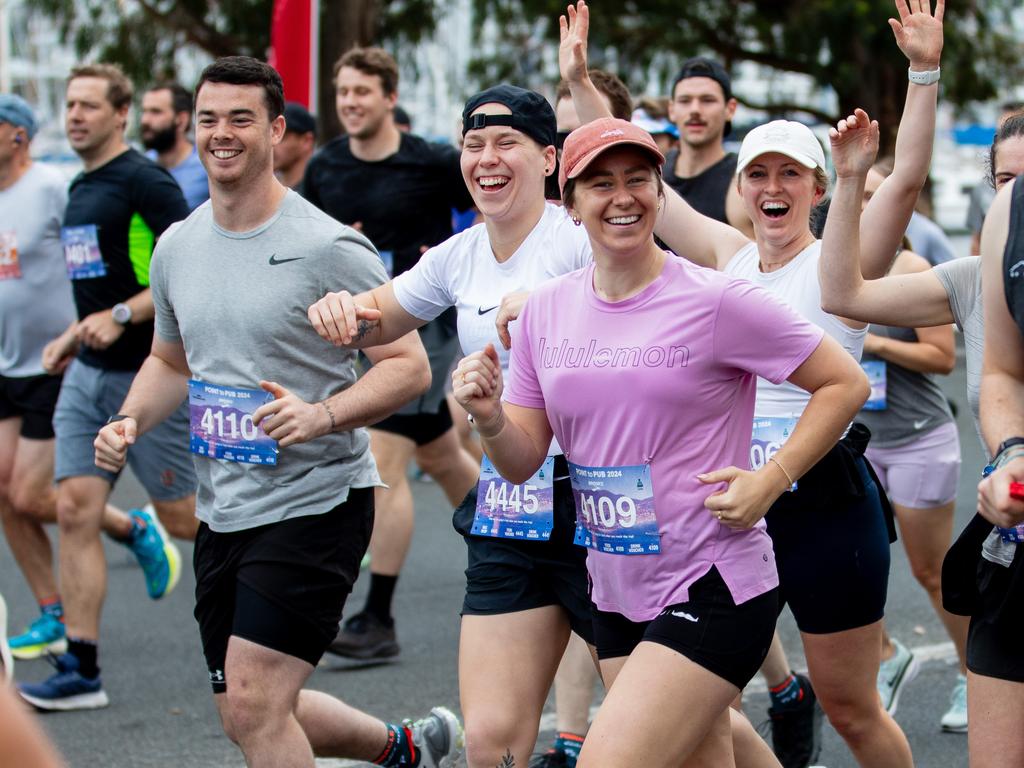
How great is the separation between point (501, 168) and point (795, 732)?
2.10 meters

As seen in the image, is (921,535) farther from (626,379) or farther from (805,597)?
(626,379)

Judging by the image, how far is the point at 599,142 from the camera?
11.3 feet

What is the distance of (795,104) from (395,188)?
1623 cm

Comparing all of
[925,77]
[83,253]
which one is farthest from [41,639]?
[925,77]

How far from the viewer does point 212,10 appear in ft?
64.5

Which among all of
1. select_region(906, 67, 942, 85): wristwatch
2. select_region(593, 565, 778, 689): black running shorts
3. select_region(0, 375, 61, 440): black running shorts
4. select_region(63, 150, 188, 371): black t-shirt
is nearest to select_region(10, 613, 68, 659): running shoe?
select_region(0, 375, 61, 440): black running shorts

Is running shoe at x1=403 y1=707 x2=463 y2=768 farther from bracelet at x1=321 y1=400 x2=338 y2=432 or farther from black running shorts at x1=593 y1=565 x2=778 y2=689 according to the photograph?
black running shorts at x1=593 y1=565 x2=778 y2=689

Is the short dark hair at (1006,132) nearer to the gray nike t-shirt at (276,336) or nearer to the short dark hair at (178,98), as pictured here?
the gray nike t-shirt at (276,336)

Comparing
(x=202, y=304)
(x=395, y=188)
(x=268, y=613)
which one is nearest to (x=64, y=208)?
(x=395, y=188)

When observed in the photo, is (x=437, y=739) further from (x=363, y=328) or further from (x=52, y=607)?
(x=52, y=607)

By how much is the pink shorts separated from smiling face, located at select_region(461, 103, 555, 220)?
2030 mm

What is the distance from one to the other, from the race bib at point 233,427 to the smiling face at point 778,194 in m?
1.39

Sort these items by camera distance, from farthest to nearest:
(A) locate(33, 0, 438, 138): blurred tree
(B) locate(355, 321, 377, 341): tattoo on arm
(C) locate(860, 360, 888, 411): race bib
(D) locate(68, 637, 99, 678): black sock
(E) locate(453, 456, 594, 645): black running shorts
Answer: (A) locate(33, 0, 438, 138): blurred tree, (D) locate(68, 637, 99, 678): black sock, (C) locate(860, 360, 888, 411): race bib, (B) locate(355, 321, 377, 341): tattoo on arm, (E) locate(453, 456, 594, 645): black running shorts

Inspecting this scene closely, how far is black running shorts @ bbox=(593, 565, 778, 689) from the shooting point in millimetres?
3256
